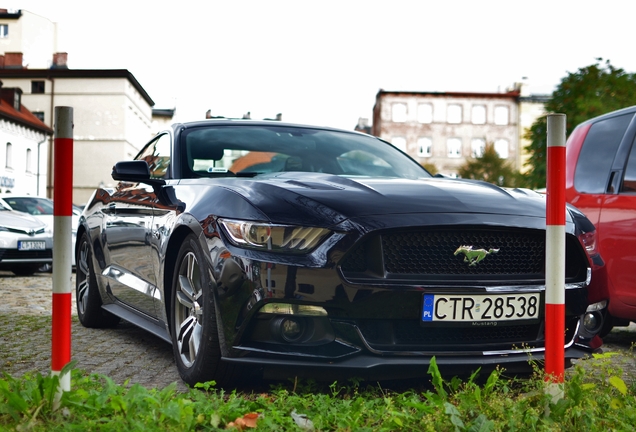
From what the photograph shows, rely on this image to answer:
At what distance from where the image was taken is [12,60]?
64500mm

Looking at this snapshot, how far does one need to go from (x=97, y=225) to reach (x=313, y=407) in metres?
3.48

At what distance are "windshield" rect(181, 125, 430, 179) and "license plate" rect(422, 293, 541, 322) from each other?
4.77 feet

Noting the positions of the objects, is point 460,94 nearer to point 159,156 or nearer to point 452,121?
point 452,121

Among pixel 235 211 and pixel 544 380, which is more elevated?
pixel 235 211

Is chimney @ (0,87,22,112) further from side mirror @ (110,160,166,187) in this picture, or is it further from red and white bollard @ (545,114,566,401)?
red and white bollard @ (545,114,566,401)

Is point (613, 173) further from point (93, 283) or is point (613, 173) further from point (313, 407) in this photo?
point (93, 283)

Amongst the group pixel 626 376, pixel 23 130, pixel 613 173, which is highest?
pixel 23 130

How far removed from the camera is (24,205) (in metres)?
15.8

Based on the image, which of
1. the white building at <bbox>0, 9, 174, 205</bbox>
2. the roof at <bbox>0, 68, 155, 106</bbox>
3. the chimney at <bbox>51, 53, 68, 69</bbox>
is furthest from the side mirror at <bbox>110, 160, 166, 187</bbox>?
the chimney at <bbox>51, 53, 68, 69</bbox>

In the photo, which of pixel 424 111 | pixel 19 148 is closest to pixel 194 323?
pixel 19 148

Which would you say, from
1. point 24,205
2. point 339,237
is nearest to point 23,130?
point 24,205

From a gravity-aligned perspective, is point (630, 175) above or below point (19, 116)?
below

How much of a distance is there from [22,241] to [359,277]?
10596 millimetres

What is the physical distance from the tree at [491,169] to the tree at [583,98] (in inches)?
1594
